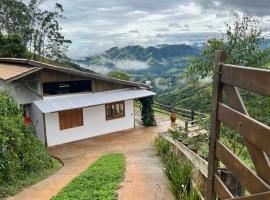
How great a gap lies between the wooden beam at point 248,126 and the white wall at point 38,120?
53.9 ft

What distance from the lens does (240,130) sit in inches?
99.4

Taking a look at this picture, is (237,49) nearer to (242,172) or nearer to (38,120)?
(242,172)

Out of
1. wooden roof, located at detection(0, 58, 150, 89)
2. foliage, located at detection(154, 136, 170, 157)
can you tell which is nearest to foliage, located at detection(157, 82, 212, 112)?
foliage, located at detection(154, 136, 170, 157)

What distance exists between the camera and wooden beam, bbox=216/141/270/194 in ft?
7.63

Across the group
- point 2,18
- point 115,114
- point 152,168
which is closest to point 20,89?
point 115,114

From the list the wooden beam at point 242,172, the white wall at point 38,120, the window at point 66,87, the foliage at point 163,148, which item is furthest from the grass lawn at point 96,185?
the window at point 66,87

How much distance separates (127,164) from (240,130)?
10.1 metres

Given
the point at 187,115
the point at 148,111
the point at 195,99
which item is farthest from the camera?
the point at 195,99

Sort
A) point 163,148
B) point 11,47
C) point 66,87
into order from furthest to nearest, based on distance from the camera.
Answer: point 11,47, point 66,87, point 163,148

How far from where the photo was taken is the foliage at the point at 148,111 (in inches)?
Result: 867

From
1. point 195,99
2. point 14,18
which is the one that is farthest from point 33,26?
point 195,99

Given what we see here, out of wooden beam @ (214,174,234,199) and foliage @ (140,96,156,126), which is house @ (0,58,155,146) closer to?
foliage @ (140,96,156,126)

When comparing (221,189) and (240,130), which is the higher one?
(240,130)

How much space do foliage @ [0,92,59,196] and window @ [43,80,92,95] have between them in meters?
5.31
